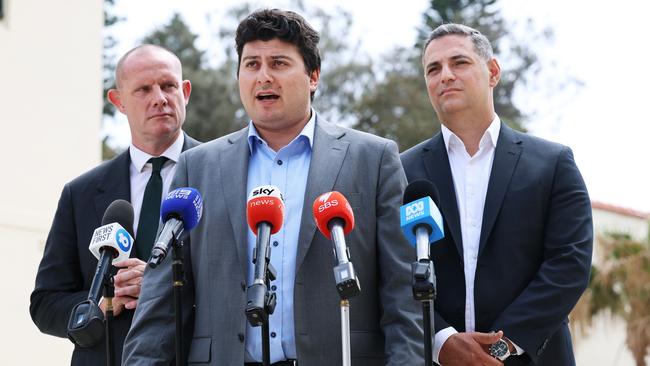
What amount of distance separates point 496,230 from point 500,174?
287 mm

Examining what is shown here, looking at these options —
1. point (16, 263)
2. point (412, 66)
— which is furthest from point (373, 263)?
point (412, 66)

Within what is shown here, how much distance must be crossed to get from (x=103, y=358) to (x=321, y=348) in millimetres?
1391

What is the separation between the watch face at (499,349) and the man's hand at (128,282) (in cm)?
161

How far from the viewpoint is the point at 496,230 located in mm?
4781

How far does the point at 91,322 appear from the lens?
3621 millimetres

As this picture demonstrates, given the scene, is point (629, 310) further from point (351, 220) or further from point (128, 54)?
point (351, 220)

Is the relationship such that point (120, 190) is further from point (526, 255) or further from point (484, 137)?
point (526, 255)

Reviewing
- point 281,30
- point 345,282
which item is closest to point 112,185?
point 281,30

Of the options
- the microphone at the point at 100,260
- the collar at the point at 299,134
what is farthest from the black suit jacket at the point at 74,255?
the collar at the point at 299,134

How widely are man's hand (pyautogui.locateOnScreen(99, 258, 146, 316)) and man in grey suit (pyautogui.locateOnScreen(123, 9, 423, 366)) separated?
40 cm

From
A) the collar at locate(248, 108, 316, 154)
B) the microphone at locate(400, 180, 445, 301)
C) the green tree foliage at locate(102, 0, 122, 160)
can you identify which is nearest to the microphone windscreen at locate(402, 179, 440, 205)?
the microphone at locate(400, 180, 445, 301)

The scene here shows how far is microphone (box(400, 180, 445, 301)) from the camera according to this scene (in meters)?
3.42

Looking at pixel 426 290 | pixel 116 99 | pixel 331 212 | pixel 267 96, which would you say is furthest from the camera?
pixel 116 99

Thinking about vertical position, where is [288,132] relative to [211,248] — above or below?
above
